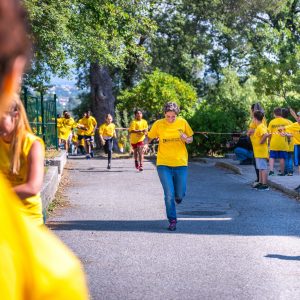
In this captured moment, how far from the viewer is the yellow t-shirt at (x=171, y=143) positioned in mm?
10375

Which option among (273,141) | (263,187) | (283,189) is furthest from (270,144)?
(283,189)

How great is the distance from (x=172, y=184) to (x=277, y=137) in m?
8.41

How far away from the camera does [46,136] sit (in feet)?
75.2

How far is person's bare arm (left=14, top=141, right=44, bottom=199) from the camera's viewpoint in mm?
4352

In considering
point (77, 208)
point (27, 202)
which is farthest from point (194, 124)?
point (27, 202)

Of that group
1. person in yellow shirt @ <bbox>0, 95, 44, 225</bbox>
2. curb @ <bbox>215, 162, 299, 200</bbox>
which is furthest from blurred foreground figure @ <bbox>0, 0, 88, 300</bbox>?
curb @ <bbox>215, 162, 299, 200</bbox>

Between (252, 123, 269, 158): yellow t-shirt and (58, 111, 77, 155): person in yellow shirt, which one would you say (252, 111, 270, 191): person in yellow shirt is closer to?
(252, 123, 269, 158): yellow t-shirt

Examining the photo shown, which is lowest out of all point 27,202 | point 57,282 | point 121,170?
point 121,170

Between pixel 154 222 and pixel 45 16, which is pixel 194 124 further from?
pixel 154 222

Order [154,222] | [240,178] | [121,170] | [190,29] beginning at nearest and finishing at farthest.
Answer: [154,222]
[240,178]
[121,170]
[190,29]

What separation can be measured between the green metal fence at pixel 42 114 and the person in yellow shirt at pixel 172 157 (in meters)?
7.69

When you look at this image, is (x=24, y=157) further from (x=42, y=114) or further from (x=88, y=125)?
(x=88, y=125)

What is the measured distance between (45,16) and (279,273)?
12150mm

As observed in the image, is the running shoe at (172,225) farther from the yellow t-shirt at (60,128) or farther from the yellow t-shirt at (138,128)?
the yellow t-shirt at (60,128)
